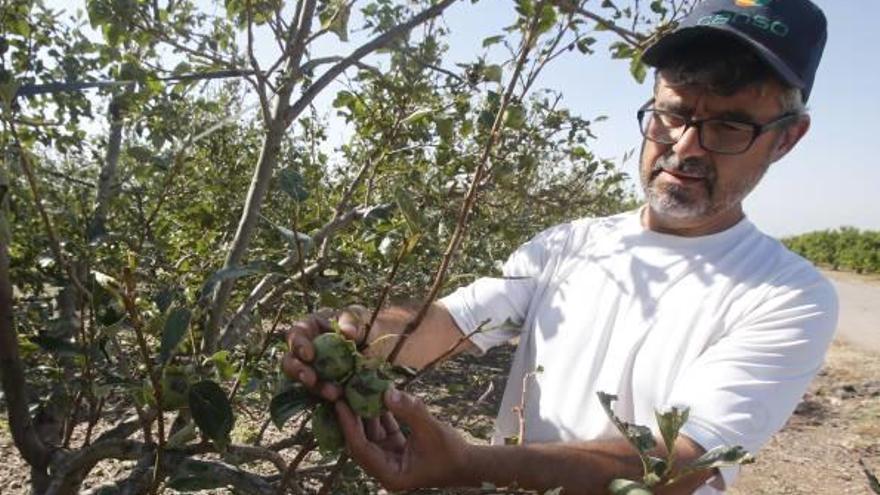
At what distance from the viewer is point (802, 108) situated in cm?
179

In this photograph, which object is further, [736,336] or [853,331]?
[853,331]

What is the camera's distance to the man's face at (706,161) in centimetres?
171

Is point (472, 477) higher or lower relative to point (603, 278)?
lower

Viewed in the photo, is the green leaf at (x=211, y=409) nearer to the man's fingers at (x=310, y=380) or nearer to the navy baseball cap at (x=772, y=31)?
the man's fingers at (x=310, y=380)

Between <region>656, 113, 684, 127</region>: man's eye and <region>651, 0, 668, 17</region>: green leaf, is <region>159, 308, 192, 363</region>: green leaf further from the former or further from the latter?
<region>651, 0, 668, 17</region>: green leaf

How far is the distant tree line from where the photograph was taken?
34500mm

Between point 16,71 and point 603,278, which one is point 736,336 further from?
point 16,71

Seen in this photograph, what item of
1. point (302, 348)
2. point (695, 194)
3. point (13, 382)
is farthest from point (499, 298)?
point (13, 382)

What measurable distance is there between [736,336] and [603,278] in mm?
391

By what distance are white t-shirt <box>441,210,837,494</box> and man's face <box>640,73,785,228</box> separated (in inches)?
4.1

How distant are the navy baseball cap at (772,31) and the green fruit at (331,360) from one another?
1.24 metres

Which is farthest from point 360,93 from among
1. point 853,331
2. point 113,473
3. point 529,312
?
point 853,331

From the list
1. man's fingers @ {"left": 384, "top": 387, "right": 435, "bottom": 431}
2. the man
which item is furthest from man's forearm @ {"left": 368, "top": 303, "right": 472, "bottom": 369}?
man's fingers @ {"left": 384, "top": 387, "right": 435, "bottom": 431}

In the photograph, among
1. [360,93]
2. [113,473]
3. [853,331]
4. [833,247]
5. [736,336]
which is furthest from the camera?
[833,247]
